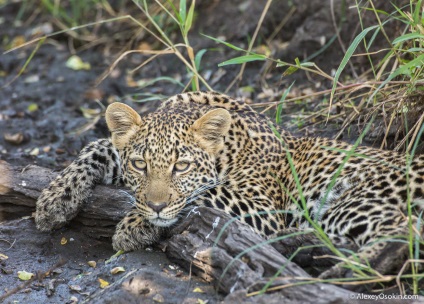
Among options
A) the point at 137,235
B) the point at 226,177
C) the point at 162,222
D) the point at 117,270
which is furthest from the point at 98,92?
the point at 117,270

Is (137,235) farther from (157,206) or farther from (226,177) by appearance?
(226,177)

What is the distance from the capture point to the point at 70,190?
8.01 m

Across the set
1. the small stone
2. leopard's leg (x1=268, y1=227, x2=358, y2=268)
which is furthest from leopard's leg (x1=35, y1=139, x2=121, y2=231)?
leopard's leg (x1=268, y1=227, x2=358, y2=268)

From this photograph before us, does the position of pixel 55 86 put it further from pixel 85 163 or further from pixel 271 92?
pixel 85 163

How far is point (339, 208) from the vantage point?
7293mm

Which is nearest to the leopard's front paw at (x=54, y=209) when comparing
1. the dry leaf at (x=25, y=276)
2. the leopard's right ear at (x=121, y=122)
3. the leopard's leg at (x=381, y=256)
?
the dry leaf at (x=25, y=276)

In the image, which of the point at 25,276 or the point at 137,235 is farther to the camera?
the point at 25,276

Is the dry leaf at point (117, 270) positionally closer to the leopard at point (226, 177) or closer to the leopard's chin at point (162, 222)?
the leopard at point (226, 177)

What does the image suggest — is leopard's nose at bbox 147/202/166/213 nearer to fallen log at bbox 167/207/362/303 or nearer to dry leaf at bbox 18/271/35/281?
fallen log at bbox 167/207/362/303

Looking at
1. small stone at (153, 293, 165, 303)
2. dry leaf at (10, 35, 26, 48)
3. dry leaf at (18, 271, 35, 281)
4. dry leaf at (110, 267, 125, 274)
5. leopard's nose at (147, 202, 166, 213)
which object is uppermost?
dry leaf at (10, 35, 26, 48)

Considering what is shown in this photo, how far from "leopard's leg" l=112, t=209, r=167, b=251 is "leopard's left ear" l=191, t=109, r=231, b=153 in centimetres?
96

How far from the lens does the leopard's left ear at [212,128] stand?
7.73m

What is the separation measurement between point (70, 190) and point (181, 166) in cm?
121

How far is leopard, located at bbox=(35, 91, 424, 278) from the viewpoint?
7.12 metres
